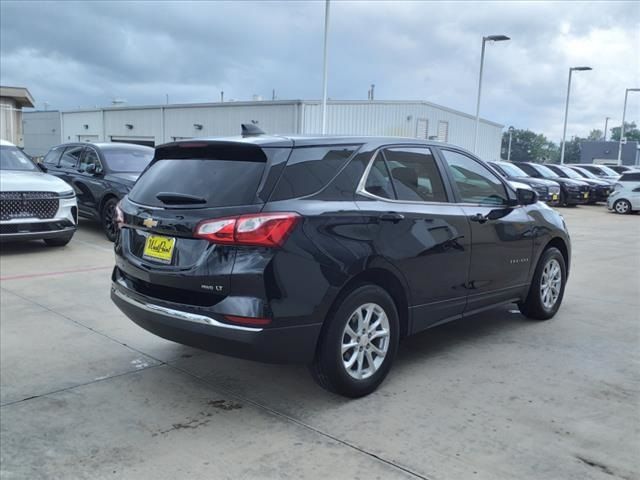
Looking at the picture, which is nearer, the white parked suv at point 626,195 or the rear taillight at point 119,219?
the rear taillight at point 119,219

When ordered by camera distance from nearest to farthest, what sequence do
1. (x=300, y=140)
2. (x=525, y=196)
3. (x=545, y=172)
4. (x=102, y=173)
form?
1. (x=300, y=140)
2. (x=525, y=196)
3. (x=102, y=173)
4. (x=545, y=172)

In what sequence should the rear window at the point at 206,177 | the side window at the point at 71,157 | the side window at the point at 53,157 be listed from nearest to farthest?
1. the rear window at the point at 206,177
2. the side window at the point at 71,157
3. the side window at the point at 53,157

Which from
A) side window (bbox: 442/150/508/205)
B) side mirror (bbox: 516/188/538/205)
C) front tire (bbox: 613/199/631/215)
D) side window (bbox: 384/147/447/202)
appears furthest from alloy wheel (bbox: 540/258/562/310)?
front tire (bbox: 613/199/631/215)

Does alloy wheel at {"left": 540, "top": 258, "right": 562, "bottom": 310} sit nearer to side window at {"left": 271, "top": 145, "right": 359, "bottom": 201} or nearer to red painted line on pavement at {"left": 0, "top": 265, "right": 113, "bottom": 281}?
side window at {"left": 271, "top": 145, "right": 359, "bottom": 201}

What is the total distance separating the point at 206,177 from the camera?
3.71m

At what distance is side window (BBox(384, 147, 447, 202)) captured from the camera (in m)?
4.17

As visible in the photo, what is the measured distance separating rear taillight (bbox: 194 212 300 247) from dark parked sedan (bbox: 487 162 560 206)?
1661 centimetres

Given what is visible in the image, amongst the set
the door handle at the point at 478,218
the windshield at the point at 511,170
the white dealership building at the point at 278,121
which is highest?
the white dealership building at the point at 278,121

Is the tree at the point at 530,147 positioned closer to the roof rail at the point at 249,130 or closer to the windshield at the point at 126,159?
the windshield at the point at 126,159

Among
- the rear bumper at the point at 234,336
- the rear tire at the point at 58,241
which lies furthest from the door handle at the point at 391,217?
the rear tire at the point at 58,241

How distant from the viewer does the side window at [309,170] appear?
11.5 feet

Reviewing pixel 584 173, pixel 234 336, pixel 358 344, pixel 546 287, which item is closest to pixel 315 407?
pixel 358 344

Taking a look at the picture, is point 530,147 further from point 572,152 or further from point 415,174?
point 415,174

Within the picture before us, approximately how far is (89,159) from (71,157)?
3.08 ft
